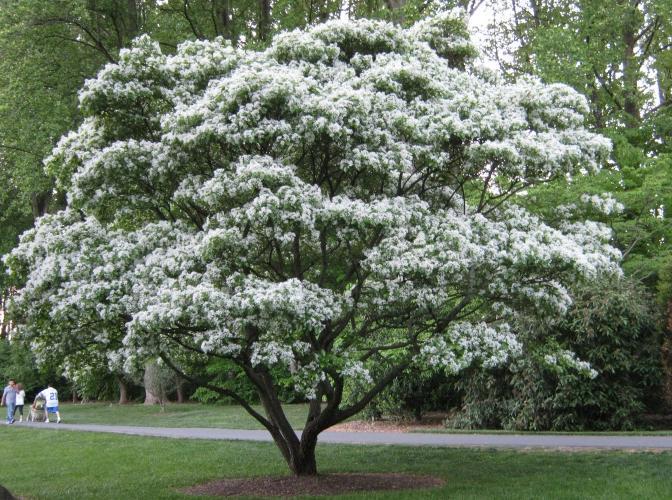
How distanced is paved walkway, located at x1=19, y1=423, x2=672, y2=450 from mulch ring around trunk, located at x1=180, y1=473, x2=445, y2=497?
3.52m

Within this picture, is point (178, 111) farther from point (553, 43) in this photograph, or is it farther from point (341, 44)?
point (553, 43)

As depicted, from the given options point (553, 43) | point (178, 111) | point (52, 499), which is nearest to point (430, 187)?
point (178, 111)

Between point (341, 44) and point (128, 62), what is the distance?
3123 mm

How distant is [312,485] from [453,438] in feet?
18.5

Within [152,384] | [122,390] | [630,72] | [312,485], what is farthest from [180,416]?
[630,72]

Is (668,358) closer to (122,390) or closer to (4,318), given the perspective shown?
(4,318)

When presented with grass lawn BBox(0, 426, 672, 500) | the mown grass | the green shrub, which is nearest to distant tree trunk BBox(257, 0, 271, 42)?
the mown grass

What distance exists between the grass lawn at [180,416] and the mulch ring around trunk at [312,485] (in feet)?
23.0

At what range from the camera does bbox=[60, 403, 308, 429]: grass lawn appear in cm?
2122

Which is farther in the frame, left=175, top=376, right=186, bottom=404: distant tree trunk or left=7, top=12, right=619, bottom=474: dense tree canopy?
left=175, top=376, right=186, bottom=404: distant tree trunk

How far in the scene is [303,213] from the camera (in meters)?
8.74

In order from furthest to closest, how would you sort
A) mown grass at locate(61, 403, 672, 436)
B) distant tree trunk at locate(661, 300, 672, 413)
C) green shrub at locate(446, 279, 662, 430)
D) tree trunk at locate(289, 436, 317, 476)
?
mown grass at locate(61, 403, 672, 436) < green shrub at locate(446, 279, 662, 430) < distant tree trunk at locate(661, 300, 672, 413) < tree trunk at locate(289, 436, 317, 476)

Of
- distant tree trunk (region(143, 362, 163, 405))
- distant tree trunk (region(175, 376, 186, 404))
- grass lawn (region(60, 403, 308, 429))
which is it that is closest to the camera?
grass lawn (region(60, 403, 308, 429))

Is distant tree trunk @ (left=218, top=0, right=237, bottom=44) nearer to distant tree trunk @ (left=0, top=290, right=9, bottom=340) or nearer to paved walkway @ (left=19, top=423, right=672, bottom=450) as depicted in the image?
distant tree trunk @ (left=0, top=290, right=9, bottom=340)
